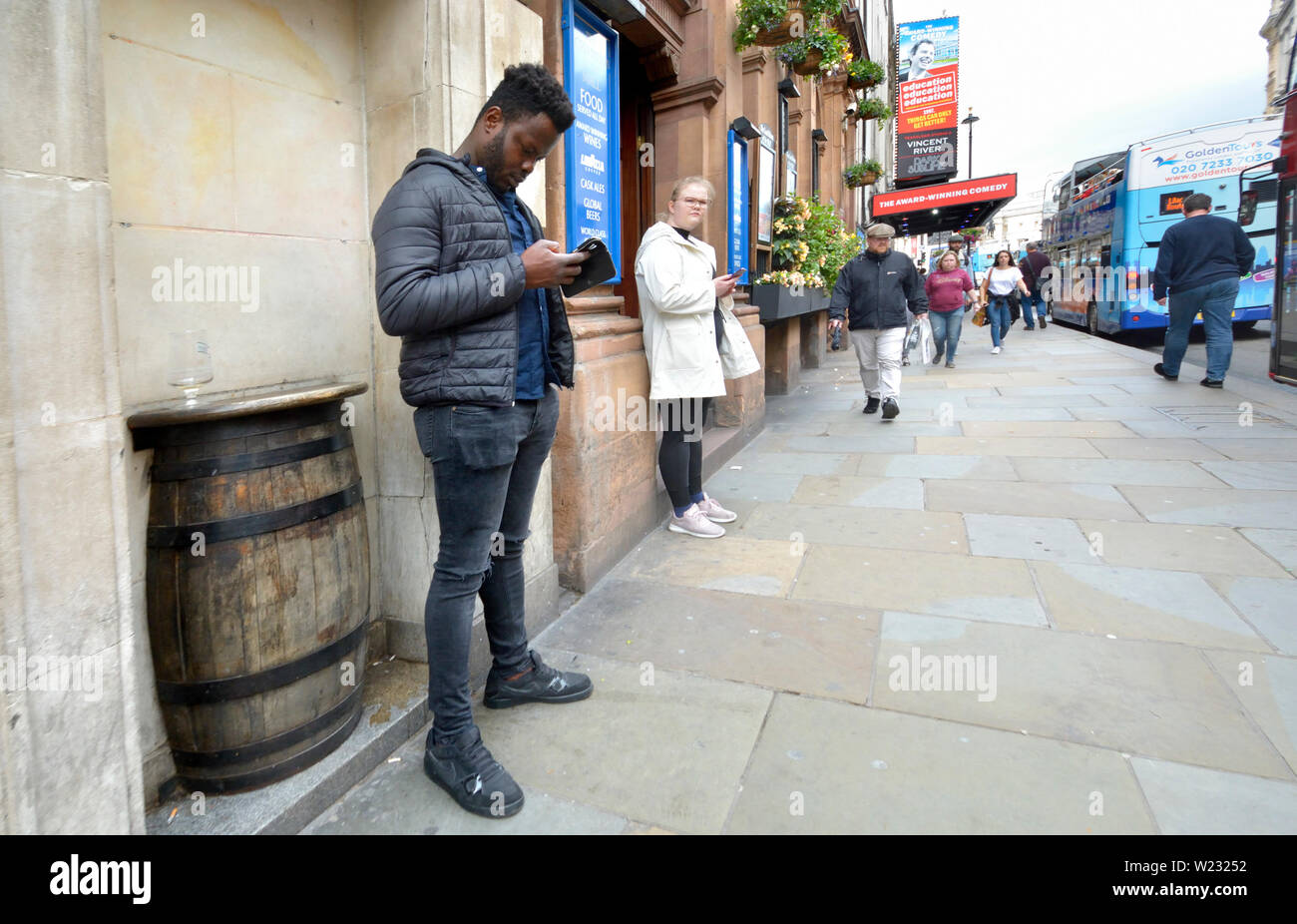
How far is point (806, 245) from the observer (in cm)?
842

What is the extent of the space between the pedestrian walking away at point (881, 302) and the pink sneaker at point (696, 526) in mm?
3863

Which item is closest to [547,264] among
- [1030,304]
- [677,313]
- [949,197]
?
[677,313]

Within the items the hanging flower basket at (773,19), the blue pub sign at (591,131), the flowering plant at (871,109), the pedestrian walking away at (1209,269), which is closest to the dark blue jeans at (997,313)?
the flowering plant at (871,109)

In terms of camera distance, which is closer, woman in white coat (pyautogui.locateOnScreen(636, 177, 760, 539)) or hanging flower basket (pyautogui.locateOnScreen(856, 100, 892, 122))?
woman in white coat (pyautogui.locateOnScreen(636, 177, 760, 539))

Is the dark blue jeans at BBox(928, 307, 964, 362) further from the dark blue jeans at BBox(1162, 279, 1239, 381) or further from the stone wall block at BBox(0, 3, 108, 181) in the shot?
the stone wall block at BBox(0, 3, 108, 181)

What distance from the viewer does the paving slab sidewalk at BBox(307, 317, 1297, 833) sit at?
2.21 metres

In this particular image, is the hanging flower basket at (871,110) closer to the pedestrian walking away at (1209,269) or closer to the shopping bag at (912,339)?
the shopping bag at (912,339)

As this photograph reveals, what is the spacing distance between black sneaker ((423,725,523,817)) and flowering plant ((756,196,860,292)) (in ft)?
21.1

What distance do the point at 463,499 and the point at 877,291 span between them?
6.36 m

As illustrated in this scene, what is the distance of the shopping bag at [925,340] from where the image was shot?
995 centimetres

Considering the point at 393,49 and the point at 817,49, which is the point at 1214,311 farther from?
the point at 393,49

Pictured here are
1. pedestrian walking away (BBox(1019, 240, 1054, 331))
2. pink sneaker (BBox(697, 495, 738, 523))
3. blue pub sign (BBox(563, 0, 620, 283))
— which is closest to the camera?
blue pub sign (BBox(563, 0, 620, 283))

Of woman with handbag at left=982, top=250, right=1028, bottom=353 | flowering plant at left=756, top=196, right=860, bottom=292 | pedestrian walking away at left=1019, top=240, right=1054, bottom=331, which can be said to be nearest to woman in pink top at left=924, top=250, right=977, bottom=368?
woman with handbag at left=982, top=250, right=1028, bottom=353

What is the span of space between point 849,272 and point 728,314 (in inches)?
136
